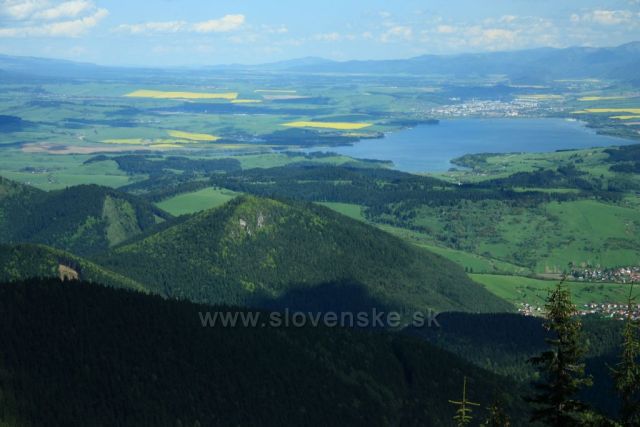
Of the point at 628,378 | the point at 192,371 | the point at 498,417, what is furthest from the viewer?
the point at 192,371

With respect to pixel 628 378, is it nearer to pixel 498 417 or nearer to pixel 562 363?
pixel 562 363

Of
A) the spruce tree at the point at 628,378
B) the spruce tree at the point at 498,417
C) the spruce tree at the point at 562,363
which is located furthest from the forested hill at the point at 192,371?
the spruce tree at the point at 628,378

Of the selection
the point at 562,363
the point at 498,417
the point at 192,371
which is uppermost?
the point at 562,363

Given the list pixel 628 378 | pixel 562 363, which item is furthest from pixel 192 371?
pixel 628 378

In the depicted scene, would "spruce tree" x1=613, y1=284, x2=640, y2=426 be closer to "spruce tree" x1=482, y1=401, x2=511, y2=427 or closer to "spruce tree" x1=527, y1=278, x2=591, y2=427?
"spruce tree" x1=527, y1=278, x2=591, y2=427

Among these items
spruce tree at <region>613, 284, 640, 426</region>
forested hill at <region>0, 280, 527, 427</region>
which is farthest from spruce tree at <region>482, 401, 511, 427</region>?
forested hill at <region>0, 280, 527, 427</region>

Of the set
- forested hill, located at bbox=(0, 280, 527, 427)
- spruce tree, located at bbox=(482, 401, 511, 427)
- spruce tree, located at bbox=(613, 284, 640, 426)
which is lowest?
forested hill, located at bbox=(0, 280, 527, 427)

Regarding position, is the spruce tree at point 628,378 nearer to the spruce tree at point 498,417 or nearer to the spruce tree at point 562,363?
the spruce tree at point 562,363

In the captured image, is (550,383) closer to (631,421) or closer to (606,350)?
(631,421)

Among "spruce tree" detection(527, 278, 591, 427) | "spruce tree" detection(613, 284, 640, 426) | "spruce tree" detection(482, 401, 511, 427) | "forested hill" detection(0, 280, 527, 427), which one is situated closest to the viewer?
"spruce tree" detection(613, 284, 640, 426)
